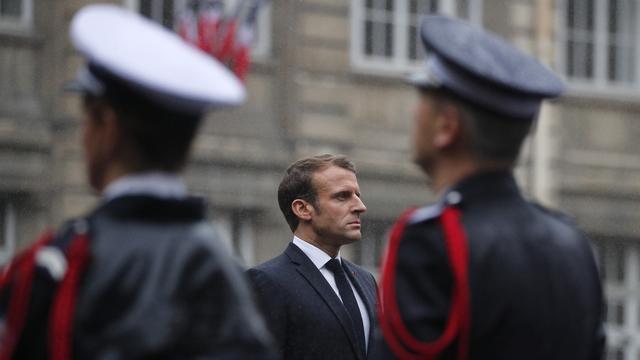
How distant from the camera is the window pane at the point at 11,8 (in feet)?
65.1

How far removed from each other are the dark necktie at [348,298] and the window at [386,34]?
1347 cm

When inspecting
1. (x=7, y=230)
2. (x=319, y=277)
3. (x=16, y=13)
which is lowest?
(x=7, y=230)

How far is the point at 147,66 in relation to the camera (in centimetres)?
445

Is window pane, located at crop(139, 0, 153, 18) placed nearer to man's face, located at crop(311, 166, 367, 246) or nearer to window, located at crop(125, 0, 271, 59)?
window, located at crop(125, 0, 271, 59)

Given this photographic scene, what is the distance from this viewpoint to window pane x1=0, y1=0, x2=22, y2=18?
65.1 feet

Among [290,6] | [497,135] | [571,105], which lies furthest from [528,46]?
[497,135]

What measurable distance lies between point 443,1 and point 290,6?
1.95 m

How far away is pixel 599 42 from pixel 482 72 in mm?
18293

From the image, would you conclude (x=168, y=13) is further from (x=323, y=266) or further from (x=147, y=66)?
(x=147, y=66)

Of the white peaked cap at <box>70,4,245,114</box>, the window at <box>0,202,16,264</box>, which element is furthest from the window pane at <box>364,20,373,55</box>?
the white peaked cap at <box>70,4,245,114</box>

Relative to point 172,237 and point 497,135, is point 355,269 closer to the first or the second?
point 497,135

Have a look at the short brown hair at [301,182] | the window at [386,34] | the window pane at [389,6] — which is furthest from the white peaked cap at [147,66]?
the window pane at [389,6]

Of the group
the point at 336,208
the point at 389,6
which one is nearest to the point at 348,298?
the point at 336,208

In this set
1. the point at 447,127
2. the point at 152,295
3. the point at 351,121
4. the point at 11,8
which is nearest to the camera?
the point at 152,295
